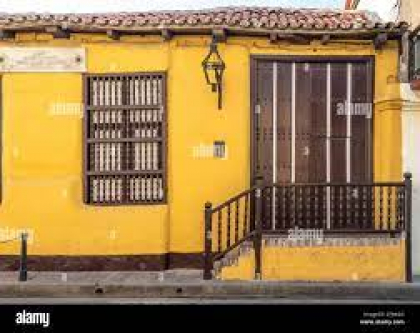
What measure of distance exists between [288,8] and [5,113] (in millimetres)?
6499

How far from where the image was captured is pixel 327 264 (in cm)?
980

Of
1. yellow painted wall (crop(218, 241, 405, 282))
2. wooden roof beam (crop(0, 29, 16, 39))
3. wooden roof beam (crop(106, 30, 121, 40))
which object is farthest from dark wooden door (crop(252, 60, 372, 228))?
wooden roof beam (crop(0, 29, 16, 39))

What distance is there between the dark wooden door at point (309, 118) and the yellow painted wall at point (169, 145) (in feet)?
0.95

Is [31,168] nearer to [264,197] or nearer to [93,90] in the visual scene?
[93,90]

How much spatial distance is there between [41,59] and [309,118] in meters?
5.43

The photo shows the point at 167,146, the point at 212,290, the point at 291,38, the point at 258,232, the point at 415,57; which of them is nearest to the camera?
the point at 212,290

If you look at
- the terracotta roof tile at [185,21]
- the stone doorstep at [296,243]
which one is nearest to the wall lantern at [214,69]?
the terracotta roof tile at [185,21]

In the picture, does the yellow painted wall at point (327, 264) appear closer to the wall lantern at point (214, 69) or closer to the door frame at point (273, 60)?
the door frame at point (273, 60)

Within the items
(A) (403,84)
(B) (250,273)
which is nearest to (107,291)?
(B) (250,273)

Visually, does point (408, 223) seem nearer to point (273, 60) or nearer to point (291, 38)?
point (273, 60)

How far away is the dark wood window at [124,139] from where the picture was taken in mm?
10852

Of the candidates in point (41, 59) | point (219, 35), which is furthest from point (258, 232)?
point (41, 59)

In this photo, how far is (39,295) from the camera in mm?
9070

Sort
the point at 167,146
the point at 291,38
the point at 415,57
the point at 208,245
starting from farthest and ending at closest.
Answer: the point at 167,146
the point at 291,38
the point at 415,57
the point at 208,245
